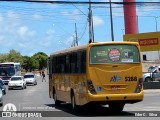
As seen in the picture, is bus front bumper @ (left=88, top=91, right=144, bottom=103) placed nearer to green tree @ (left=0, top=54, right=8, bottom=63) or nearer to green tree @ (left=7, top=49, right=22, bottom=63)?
green tree @ (left=7, top=49, right=22, bottom=63)

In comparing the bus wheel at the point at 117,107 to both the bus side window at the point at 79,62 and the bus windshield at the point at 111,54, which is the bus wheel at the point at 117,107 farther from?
the bus windshield at the point at 111,54

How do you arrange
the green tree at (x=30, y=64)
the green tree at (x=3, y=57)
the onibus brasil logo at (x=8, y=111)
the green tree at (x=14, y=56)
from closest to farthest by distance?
the onibus brasil logo at (x=8, y=111) → the green tree at (x=3, y=57) → the green tree at (x=14, y=56) → the green tree at (x=30, y=64)

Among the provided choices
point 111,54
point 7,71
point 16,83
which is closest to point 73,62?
point 111,54

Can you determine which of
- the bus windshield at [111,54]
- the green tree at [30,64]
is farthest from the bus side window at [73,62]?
the green tree at [30,64]

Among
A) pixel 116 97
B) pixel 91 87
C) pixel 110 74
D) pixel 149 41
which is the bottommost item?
pixel 116 97

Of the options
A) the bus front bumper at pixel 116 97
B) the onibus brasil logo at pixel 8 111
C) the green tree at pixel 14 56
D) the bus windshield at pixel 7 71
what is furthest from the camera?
the green tree at pixel 14 56

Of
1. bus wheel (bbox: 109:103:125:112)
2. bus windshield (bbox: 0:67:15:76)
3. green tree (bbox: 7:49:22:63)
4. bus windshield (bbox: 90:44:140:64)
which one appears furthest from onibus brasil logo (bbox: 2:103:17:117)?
green tree (bbox: 7:49:22:63)

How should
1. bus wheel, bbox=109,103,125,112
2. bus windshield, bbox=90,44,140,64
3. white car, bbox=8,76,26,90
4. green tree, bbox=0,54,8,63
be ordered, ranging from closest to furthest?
bus windshield, bbox=90,44,140,64
bus wheel, bbox=109,103,125,112
white car, bbox=8,76,26,90
green tree, bbox=0,54,8,63


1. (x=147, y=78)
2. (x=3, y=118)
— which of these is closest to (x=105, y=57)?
(x=3, y=118)

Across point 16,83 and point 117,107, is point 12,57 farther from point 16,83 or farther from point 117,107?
point 117,107

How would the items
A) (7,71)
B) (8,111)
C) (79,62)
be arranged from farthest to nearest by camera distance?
(7,71) < (8,111) < (79,62)

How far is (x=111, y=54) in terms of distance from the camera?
1877 cm

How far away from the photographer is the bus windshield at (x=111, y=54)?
1869cm

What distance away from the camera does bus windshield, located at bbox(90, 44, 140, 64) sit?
18.7 meters
